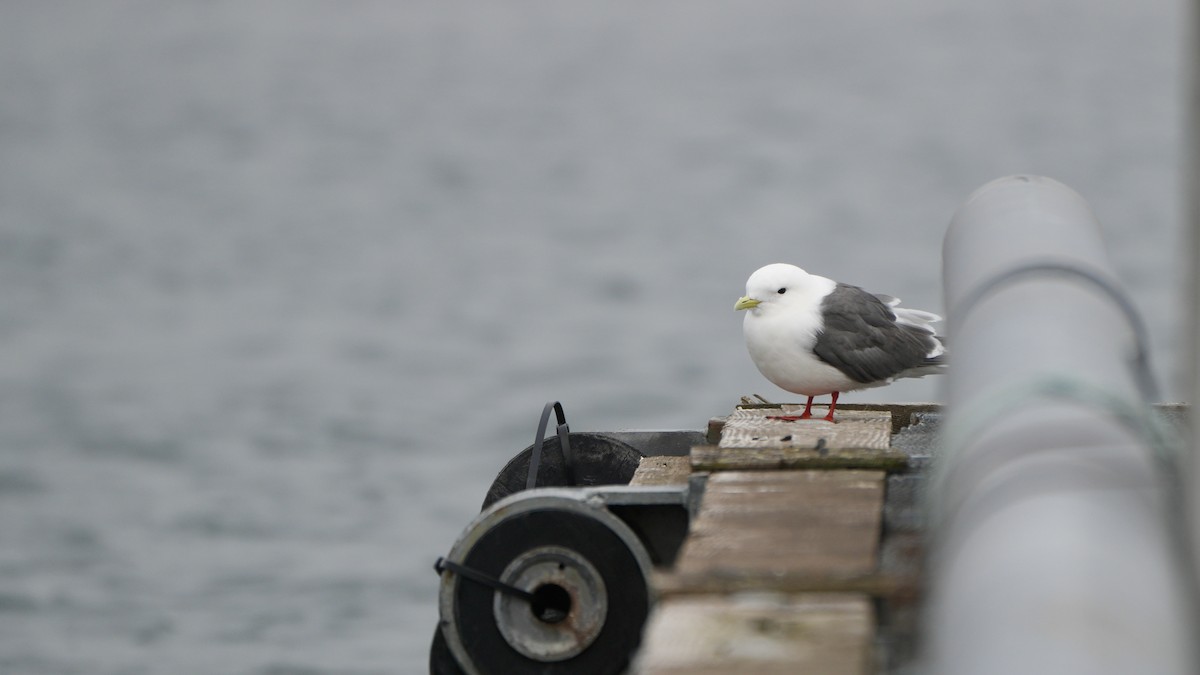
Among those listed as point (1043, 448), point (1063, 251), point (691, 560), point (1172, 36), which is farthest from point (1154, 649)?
point (1172, 36)

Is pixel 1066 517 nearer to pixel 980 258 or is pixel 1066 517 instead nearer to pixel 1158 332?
pixel 980 258

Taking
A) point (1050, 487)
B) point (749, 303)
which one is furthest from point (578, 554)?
point (1050, 487)

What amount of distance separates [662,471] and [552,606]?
2.56ft

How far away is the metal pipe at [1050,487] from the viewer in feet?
8.00

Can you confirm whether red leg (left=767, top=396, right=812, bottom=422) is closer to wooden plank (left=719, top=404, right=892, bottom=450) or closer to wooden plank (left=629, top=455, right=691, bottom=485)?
wooden plank (left=719, top=404, right=892, bottom=450)

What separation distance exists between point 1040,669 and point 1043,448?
65cm

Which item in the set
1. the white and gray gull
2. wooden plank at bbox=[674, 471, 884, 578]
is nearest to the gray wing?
the white and gray gull

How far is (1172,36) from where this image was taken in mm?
44406

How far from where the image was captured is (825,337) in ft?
18.1

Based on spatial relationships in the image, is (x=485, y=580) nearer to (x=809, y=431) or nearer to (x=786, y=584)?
(x=809, y=431)

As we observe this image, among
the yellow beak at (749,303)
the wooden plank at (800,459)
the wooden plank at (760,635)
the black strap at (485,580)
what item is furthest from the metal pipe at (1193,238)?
the yellow beak at (749,303)

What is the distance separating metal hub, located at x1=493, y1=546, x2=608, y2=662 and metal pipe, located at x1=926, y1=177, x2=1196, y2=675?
107 cm

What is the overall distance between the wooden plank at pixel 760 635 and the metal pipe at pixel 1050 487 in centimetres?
20

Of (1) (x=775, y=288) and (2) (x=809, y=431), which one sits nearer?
(2) (x=809, y=431)
